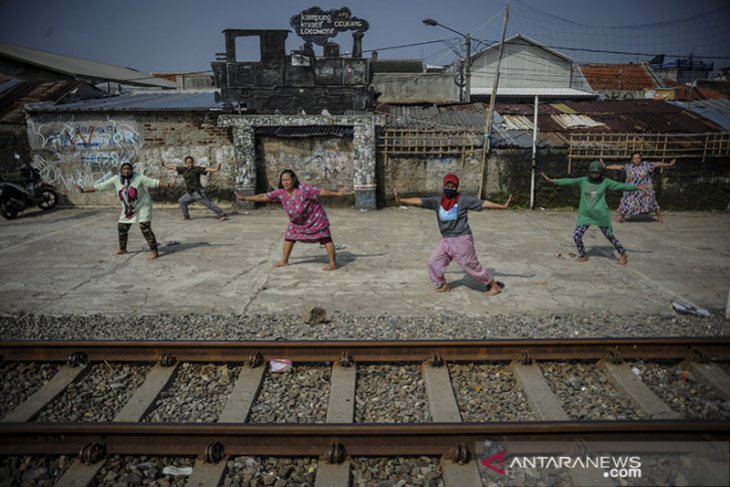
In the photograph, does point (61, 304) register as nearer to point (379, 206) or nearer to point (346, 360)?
point (346, 360)

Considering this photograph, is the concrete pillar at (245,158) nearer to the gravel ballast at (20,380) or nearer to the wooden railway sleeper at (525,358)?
the gravel ballast at (20,380)

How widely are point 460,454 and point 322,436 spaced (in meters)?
0.98

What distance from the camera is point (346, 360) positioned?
4656 millimetres

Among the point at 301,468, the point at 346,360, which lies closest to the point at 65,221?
the point at 346,360

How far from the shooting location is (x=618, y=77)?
34.2 metres

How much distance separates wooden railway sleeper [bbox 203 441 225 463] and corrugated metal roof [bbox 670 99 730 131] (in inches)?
647

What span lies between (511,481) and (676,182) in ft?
41.8

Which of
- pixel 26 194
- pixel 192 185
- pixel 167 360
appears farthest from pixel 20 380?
pixel 26 194

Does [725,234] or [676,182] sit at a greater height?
[676,182]

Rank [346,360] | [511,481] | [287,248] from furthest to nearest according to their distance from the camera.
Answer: [287,248] → [346,360] → [511,481]

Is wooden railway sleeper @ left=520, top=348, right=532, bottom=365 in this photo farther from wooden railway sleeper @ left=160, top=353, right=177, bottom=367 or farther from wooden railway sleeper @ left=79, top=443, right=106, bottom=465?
wooden railway sleeper @ left=79, top=443, right=106, bottom=465

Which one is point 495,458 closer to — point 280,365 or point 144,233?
point 280,365

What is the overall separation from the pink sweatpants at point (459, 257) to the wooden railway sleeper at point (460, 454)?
3.13 metres

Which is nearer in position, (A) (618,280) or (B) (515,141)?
(A) (618,280)
